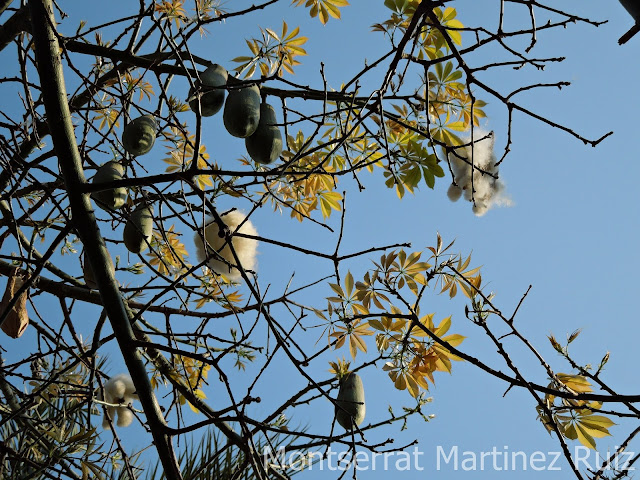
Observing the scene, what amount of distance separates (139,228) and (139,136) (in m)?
0.18

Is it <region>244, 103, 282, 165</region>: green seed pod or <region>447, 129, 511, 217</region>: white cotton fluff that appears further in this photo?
<region>447, 129, 511, 217</region>: white cotton fluff

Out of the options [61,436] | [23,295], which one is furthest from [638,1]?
[23,295]

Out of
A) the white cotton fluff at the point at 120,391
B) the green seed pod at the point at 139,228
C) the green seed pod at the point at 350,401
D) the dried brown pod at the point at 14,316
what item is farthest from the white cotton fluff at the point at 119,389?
the green seed pod at the point at 350,401

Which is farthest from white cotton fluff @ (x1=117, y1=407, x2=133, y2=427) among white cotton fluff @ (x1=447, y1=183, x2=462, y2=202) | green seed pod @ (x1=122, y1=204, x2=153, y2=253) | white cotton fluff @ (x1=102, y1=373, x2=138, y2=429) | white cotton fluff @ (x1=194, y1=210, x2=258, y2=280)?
white cotton fluff @ (x1=447, y1=183, x2=462, y2=202)

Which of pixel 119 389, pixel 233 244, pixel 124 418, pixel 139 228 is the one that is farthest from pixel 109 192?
pixel 124 418

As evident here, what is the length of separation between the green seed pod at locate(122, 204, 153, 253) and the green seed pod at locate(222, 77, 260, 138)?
0.25 m

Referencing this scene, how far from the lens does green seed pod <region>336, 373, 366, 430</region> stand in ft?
4.15

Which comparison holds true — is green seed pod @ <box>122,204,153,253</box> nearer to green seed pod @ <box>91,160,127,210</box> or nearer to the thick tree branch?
green seed pod @ <box>91,160,127,210</box>

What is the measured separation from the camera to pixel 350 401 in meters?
1.26

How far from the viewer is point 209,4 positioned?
1.97 m

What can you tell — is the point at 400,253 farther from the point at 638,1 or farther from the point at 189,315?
the point at 638,1

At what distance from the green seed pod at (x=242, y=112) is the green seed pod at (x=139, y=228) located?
0.25 metres

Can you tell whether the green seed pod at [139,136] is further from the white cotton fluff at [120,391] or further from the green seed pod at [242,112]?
the white cotton fluff at [120,391]

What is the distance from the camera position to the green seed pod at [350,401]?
127 cm
